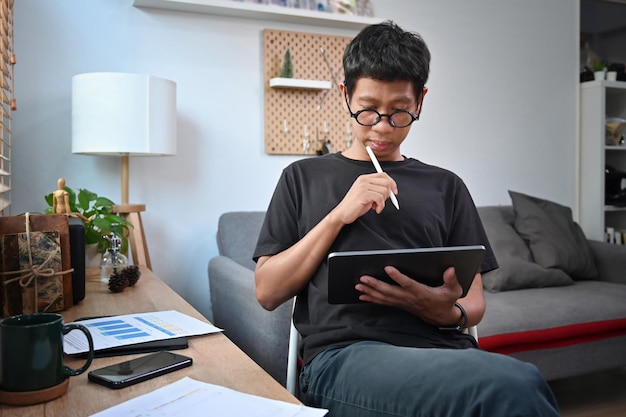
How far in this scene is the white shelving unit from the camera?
136 inches

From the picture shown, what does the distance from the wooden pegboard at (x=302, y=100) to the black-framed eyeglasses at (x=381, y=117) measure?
1.40 metres

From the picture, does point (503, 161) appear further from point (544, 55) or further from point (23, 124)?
point (23, 124)

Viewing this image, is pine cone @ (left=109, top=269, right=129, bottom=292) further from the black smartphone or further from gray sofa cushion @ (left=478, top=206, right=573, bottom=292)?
gray sofa cushion @ (left=478, top=206, right=573, bottom=292)

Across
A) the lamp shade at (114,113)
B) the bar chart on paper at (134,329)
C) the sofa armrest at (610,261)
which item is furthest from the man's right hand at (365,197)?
the sofa armrest at (610,261)

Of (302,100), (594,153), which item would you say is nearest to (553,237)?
(594,153)

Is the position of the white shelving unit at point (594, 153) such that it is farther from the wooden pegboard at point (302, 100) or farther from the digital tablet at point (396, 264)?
the digital tablet at point (396, 264)

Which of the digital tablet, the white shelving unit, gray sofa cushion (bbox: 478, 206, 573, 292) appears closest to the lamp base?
the digital tablet

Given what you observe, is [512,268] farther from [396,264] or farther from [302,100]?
[396,264]

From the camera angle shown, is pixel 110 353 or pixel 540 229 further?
pixel 540 229

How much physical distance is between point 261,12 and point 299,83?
355 mm

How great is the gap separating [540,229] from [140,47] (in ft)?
6.69

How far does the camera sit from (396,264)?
41.3 inches

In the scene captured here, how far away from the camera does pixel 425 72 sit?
132 centimetres

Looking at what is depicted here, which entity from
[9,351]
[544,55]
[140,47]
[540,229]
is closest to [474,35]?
[544,55]
